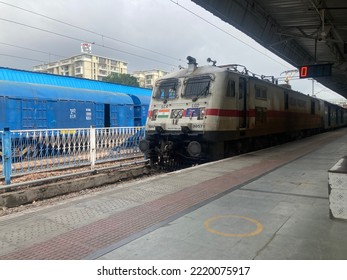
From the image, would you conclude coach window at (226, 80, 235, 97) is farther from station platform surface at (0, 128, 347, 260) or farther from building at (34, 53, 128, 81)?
building at (34, 53, 128, 81)

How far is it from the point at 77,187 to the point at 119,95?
9.82m

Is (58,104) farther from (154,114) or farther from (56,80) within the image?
(154,114)

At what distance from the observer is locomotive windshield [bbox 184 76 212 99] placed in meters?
10.3

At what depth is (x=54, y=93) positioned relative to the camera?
44.6 feet

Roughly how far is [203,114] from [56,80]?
9.34 metres

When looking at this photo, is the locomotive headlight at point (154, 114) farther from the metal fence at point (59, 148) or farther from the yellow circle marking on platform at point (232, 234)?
the yellow circle marking on platform at point (232, 234)

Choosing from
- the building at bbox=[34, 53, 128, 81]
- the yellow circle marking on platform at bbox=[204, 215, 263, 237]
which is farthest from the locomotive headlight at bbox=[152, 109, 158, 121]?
the building at bbox=[34, 53, 128, 81]

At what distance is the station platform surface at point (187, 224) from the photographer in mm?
3607

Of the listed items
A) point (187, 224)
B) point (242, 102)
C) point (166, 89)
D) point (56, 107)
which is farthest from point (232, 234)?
point (56, 107)

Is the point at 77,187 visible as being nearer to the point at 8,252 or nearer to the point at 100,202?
the point at 100,202

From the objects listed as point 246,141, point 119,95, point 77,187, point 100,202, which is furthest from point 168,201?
point 119,95

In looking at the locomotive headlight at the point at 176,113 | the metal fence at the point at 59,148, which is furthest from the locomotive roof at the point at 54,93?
the locomotive headlight at the point at 176,113

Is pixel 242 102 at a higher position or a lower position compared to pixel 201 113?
higher

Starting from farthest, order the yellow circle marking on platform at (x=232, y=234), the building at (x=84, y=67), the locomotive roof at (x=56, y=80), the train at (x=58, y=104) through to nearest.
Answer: the building at (x=84, y=67) < the locomotive roof at (x=56, y=80) < the train at (x=58, y=104) < the yellow circle marking on platform at (x=232, y=234)
